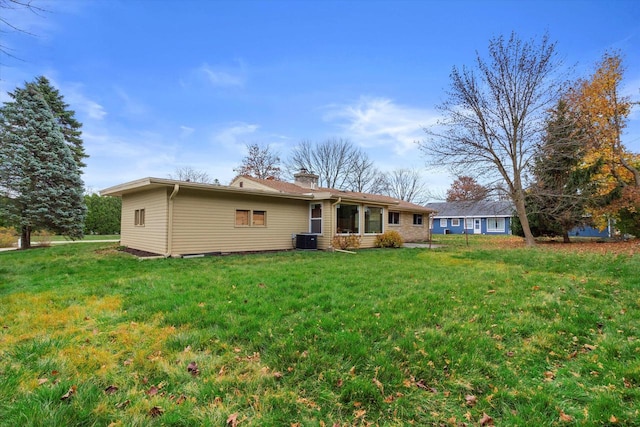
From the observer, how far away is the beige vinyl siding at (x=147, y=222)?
10195mm

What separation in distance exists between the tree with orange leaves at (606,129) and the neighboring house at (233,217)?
10.7 metres

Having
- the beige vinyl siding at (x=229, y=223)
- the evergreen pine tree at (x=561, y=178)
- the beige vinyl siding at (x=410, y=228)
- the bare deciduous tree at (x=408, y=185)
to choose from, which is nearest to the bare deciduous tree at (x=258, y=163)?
the beige vinyl siding at (x=410, y=228)

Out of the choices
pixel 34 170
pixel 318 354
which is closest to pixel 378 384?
pixel 318 354

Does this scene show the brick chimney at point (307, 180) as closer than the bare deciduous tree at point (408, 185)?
Yes

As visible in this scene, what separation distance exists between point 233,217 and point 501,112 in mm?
12798

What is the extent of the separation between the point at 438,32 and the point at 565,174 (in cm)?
1158

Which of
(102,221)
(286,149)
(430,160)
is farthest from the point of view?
(286,149)

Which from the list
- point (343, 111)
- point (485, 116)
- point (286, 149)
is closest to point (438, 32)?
point (485, 116)

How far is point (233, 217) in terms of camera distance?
452 inches

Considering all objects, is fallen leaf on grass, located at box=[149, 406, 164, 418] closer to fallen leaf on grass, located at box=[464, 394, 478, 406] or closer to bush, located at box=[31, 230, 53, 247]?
fallen leaf on grass, located at box=[464, 394, 478, 406]

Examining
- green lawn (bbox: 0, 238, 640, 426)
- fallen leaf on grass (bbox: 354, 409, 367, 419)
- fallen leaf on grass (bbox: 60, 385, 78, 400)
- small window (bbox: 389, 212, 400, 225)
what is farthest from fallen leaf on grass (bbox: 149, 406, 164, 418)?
small window (bbox: 389, 212, 400, 225)

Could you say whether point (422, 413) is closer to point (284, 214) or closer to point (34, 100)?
point (284, 214)

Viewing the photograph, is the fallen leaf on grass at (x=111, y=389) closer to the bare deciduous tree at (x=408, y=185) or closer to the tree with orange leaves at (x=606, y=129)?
the tree with orange leaves at (x=606, y=129)

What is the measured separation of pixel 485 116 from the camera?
46.8 feet
